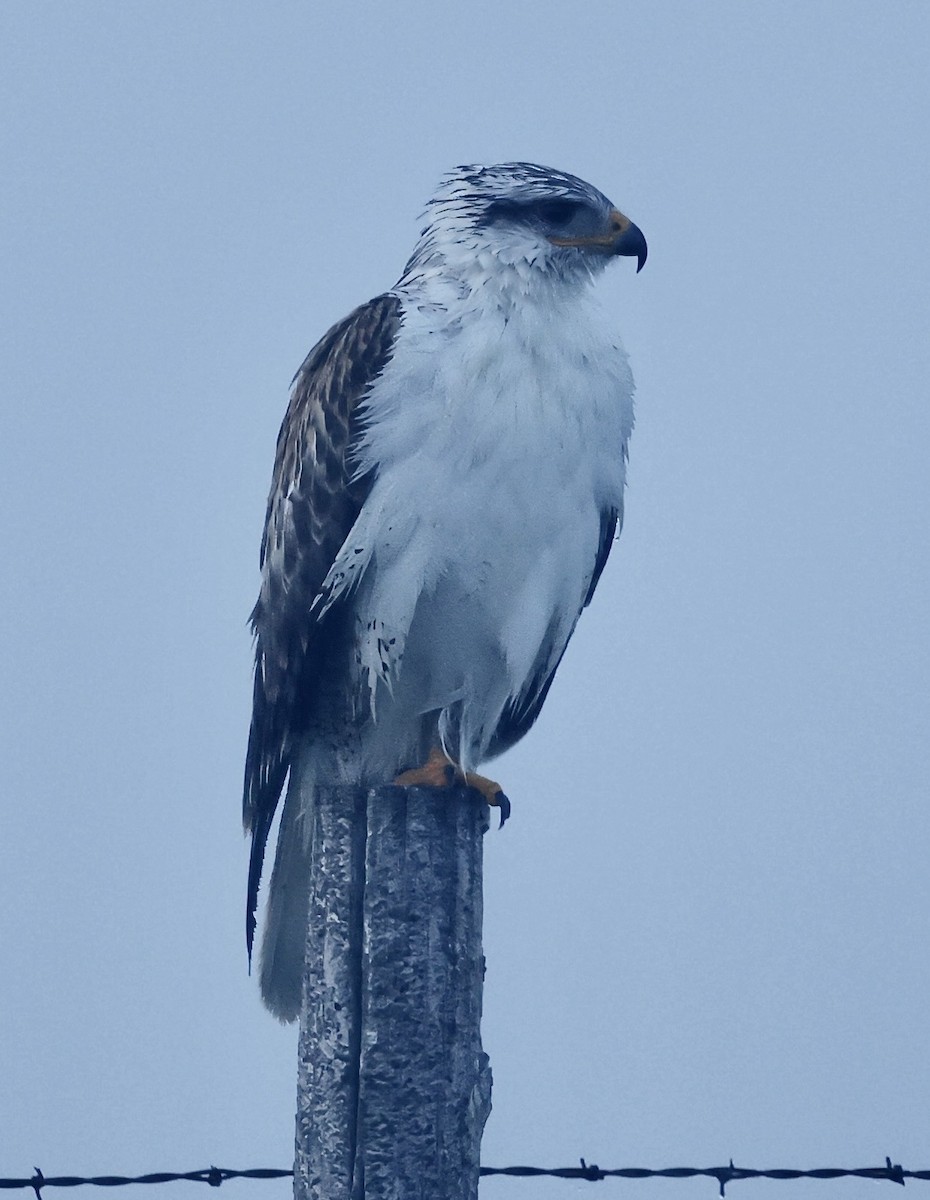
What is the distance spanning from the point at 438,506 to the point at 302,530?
514mm

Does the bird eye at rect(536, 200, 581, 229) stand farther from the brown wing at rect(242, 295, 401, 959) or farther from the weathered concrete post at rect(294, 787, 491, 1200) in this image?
the weathered concrete post at rect(294, 787, 491, 1200)

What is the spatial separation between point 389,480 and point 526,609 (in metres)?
0.53

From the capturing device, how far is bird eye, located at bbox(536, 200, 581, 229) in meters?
4.75

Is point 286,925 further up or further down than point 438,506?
further down

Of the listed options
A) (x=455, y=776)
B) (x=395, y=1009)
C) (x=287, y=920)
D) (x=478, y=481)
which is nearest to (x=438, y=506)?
(x=478, y=481)

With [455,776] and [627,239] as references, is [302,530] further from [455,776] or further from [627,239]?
[627,239]

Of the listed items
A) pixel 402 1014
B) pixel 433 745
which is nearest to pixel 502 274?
pixel 433 745

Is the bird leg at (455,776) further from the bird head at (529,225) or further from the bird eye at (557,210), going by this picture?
the bird eye at (557,210)

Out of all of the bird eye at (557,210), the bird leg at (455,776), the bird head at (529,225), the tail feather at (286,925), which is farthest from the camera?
the bird eye at (557,210)

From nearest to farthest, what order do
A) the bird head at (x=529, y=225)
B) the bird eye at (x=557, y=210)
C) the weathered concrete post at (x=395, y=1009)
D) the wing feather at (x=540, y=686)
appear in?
the weathered concrete post at (x=395, y=1009), the bird head at (x=529, y=225), the bird eye at (x=557, y=210), the wing feather at (x=540, y=686)

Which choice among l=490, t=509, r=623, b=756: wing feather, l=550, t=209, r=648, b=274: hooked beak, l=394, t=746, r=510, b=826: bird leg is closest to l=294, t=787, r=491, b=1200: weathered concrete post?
l=394, t=746, r=510, b=826: bird leg

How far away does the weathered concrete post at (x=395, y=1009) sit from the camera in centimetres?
291

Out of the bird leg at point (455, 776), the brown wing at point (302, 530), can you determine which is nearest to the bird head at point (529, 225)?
the brown wing at point (302, 530)

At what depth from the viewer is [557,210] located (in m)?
4.75
